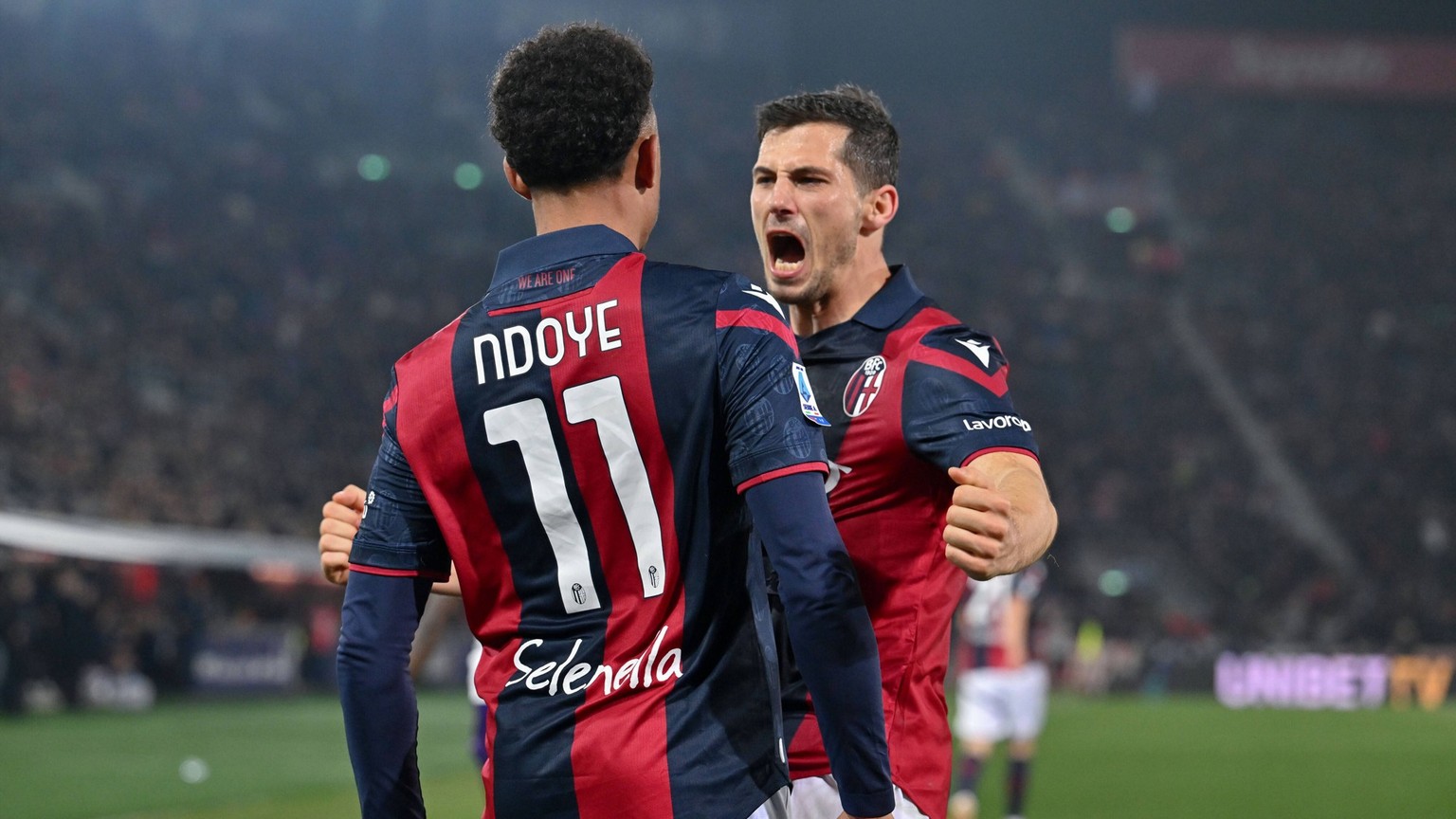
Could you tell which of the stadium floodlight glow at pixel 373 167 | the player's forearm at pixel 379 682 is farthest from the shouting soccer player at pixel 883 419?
the stadium floodlight glow at pixel 373 167

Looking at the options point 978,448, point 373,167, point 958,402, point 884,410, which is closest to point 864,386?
→ point 884,410

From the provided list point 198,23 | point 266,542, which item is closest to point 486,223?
point 198,23

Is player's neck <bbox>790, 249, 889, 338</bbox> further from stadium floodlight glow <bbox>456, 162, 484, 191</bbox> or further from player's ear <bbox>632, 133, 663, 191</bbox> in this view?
stadium floodlight glow <bbox>456, 162, 484, 191</bbox>

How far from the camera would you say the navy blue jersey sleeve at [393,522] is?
2.63 metres

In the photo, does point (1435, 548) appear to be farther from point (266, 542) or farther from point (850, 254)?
point (850, 254)

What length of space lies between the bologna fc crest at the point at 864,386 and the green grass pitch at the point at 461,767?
7831mm

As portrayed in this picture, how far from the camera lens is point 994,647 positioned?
12.1 metres

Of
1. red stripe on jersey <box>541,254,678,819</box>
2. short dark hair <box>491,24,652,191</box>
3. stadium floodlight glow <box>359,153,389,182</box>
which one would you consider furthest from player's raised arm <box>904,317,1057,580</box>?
stadium floodlight glow <box>359,153,389,182</box>

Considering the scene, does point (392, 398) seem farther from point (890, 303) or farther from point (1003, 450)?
point (890, 303)

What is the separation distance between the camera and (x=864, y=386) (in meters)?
3.46

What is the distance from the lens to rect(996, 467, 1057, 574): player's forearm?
264cm

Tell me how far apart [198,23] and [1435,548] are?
24.7 metres

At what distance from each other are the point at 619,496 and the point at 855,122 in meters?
1.68

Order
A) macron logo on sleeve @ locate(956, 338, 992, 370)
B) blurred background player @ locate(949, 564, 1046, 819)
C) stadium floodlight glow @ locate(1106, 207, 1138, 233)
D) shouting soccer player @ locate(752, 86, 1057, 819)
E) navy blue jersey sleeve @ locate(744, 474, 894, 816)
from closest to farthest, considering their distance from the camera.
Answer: navy blue jersey sleeve @ locate(744, 474, 894, 816)
shouting soccer player @ locate(752, 86, 1057, 819)
macron logo on sleeve @ locate(956, 338, 992, 370)
blurred background player @ locate(949, 564, 1046, 819)
stadium floodlight glow @ locate(1106, 207, 1138, 233)
